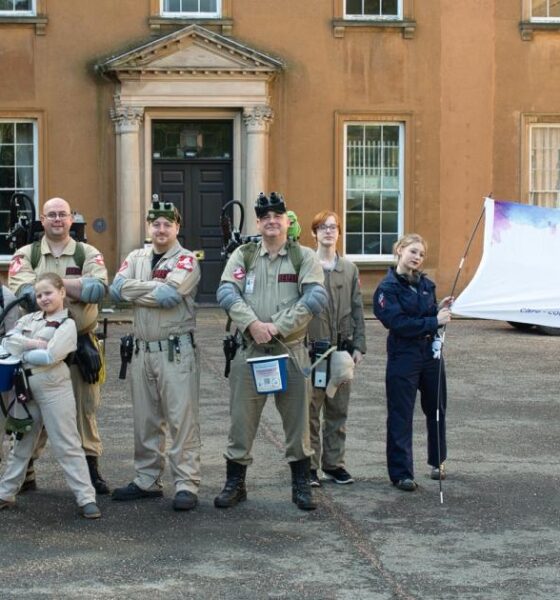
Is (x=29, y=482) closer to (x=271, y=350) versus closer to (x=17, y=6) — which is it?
(x=271, y=350)

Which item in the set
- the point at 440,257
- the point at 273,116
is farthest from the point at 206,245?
the point at 440,257

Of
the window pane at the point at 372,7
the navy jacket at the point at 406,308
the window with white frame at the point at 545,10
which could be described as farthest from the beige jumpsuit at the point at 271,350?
the window with white frame at the point at 545,10

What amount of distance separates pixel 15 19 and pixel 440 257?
26.8 feet

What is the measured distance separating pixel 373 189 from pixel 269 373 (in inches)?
594

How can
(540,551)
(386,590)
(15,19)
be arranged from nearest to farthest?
(386,590), (540,551), (15,19)

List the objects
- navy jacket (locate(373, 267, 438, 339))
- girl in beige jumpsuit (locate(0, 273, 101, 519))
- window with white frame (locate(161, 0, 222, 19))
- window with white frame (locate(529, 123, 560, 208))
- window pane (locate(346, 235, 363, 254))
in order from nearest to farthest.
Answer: girl in beige jumpsuit (locate(0, 273, 101, 519)), navy jacket (locate(373, 267, 438, 339)), window with white frame (locate(161, 0, 222, 19)), window pane (locate(346, 235, 363, 254)), window with white frame (locate(529, 123, 560, 208))

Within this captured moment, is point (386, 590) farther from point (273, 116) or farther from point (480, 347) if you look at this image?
point (273, 116)

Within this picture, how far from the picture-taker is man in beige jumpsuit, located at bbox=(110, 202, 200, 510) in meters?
8.15

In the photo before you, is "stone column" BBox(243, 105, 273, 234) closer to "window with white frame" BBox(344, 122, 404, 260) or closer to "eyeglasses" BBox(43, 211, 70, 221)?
"window with white frame" BBox(344, 122, 404, 260)

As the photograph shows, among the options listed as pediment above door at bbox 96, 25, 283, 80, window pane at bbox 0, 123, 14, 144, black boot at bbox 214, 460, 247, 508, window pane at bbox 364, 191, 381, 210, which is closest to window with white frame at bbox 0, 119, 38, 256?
window pane at bbox 0, 123, 14, 144

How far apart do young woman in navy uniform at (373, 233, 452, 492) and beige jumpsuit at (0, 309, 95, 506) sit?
2.09 metres

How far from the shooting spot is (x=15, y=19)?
2175 centimetres

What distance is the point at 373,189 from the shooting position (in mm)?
22828

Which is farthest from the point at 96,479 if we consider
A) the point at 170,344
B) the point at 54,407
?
the point at 170,344
